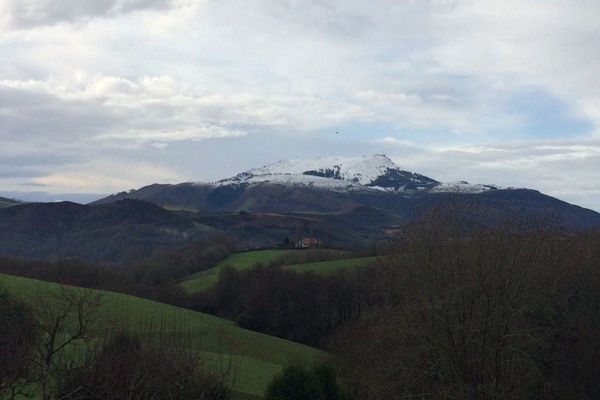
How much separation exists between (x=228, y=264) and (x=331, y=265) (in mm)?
15603

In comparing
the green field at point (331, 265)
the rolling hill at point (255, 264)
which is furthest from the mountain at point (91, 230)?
the green field at point (331, 265)

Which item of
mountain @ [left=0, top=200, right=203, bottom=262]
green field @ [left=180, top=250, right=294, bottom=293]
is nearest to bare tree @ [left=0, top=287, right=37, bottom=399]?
green field @ [left=180, top=250, right=294, bottom=293]

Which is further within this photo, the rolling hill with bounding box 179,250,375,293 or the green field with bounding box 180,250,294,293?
the green field with bounding box 180,250,294,293

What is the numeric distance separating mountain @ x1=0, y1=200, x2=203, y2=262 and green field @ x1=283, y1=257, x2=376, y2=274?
48.1 metres

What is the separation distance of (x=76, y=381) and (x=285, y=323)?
49.7 metres

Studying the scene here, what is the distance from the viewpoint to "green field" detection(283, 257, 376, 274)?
73.8 m

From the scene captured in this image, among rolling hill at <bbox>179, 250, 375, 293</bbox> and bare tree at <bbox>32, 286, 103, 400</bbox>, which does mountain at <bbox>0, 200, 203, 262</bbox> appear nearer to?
rolling hill at <bbox>179, 250, 375, 293</bbox>

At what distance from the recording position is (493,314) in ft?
87.8

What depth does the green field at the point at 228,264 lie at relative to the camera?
7700 centimetres

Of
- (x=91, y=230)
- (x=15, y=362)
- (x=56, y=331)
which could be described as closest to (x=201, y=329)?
(x=56, y=331)

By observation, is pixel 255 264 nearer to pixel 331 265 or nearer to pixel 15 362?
pixel 331 265

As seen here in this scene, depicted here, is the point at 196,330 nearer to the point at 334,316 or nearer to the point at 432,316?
the point at 334,316

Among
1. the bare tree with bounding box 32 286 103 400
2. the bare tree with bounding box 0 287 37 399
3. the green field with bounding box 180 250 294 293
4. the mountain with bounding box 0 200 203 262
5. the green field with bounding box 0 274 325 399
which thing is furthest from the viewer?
the mountain with bounding box 0 200 203 262

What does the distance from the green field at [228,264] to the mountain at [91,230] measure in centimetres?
3080
